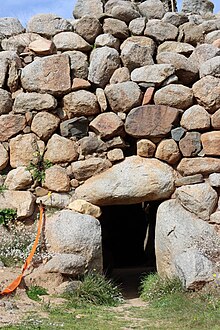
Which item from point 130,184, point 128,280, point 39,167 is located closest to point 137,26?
point 130,184

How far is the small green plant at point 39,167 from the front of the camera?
25.6ft

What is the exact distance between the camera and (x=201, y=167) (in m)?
7.69

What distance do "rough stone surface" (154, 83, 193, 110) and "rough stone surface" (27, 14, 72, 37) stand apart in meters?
2.00

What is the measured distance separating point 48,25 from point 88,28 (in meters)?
0.70

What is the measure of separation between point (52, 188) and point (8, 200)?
68 cm

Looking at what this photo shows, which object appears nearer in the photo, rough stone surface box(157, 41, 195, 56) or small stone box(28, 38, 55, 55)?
small stone box(28, 38, 55, 55)

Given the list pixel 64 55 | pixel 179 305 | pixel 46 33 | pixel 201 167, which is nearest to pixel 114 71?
pixel 64 55

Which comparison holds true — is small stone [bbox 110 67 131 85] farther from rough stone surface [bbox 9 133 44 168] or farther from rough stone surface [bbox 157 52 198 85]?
rough stone surface [bbox 9 133 44 168]

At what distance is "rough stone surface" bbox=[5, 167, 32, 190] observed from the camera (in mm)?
7770

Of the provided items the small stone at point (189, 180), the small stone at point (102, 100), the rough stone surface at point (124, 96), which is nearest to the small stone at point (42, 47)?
the small stone at point (102, 100)

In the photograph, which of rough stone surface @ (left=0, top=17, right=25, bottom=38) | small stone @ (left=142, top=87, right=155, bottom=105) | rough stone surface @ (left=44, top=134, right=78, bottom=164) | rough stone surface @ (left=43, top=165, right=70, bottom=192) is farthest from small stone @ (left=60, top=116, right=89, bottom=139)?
rough stone surface @ (left=0, top=17, right=25, bottom=38)

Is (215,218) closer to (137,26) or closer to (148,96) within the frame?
(148,96)

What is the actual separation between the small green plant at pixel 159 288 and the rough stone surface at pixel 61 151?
2.21 metres

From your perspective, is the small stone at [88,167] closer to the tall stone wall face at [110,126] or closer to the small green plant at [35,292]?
the tall stone wall face at [110,126]
